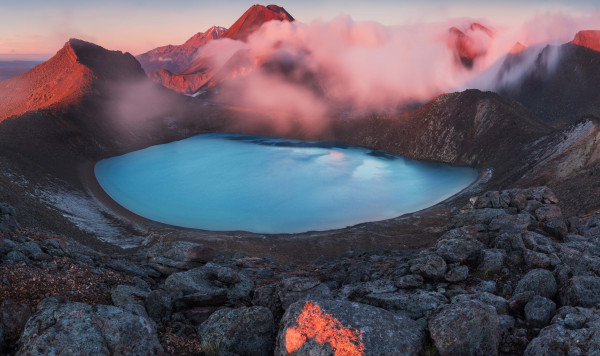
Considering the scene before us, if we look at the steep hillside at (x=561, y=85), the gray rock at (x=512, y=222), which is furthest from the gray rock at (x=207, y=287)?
the steep hillside at (x=561, y=85)

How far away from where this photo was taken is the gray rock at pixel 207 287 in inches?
435

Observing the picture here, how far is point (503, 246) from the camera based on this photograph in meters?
13.4

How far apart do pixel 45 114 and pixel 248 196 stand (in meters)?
52.2

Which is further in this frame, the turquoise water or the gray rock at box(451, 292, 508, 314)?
the turquoise water


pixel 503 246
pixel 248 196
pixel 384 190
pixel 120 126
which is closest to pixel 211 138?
pixel 120 126

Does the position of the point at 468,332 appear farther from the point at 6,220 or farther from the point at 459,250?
the point at 6,220

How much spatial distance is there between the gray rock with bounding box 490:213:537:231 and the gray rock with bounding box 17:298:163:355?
14.8m

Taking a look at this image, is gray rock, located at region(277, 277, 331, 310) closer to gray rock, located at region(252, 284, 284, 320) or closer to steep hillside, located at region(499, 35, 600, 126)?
gray rock, located at region(252, 284, 284, 320)

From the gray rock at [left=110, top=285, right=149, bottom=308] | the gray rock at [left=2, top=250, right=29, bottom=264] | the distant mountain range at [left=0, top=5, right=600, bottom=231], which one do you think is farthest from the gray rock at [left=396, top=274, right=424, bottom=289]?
the distant mountain range at [left=0, top=5, right=600, bottom=231]

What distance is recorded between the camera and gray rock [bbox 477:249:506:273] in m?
12.0

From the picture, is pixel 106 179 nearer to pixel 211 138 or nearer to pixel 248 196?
pixel 248 196

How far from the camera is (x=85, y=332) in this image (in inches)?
293

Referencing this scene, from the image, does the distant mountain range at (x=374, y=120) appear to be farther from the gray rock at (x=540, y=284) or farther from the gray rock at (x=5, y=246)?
the gray rock at (x=5, y=246)

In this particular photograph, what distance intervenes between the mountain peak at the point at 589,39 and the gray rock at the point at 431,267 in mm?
153345
